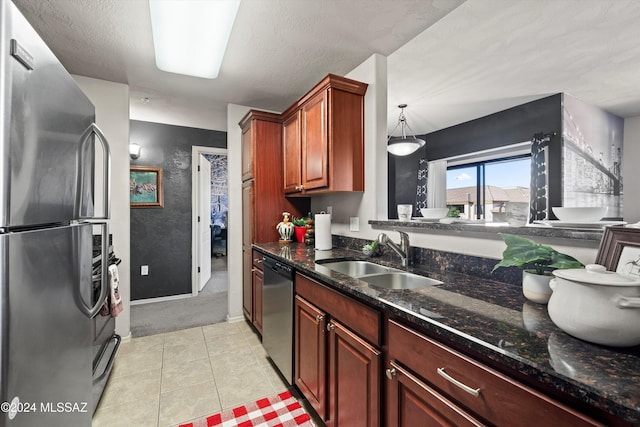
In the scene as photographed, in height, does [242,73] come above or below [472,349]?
Answer: above

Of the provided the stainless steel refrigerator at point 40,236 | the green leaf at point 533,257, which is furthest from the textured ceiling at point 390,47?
the green leaf at point 533,257

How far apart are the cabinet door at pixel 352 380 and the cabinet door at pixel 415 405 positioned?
0.08 m

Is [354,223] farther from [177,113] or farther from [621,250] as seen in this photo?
[177,113]

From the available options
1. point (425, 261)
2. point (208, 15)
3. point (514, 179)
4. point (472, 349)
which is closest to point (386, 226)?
point (425, 261)

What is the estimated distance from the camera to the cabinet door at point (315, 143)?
2188 mm

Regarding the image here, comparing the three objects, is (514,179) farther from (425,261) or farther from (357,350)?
(357,350)

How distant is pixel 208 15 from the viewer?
63.9 inches

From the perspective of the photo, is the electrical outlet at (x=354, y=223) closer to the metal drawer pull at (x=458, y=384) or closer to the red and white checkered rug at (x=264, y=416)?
the red and white checkered rug at (x=264, y=416)

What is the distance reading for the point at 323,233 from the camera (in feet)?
7.84

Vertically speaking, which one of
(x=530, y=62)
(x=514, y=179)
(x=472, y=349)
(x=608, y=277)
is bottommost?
(x=472, y=349)

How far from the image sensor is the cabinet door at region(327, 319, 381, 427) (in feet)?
3.65

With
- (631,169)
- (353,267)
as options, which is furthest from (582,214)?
(631,169)

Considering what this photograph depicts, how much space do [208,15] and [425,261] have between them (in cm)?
193

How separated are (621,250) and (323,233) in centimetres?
178
